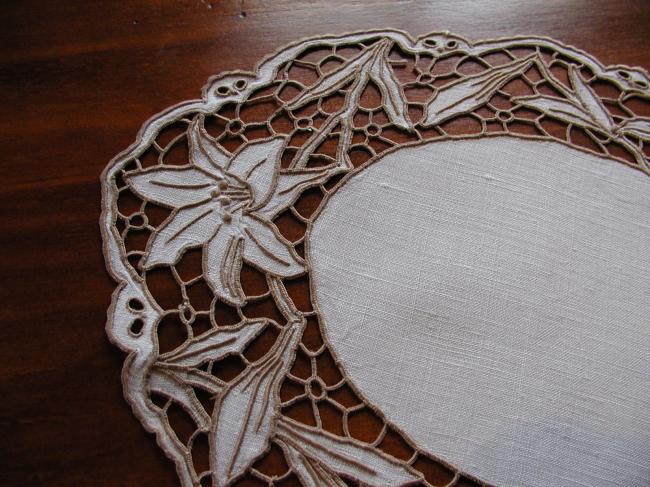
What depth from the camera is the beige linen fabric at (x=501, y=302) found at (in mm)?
753

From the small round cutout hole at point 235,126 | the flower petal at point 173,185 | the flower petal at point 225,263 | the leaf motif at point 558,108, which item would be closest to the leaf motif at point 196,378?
the flower petal at point 225,263

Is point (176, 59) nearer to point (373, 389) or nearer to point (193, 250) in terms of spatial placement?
→ point (193, 250)

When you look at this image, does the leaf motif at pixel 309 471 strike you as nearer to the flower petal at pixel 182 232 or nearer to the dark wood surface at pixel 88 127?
the dark wood surface at pixel 88 127

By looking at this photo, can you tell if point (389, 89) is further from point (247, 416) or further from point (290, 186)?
point (247, 416)

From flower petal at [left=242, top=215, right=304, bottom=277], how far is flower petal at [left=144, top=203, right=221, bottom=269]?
5 centimetres

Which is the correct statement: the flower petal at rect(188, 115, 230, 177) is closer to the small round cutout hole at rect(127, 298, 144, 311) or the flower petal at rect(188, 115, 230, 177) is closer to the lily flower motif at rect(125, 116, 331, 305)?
the lily flower motif at rect(125, 116, 331, 305)

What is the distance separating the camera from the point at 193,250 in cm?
85

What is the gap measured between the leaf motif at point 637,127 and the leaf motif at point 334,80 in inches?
16.9

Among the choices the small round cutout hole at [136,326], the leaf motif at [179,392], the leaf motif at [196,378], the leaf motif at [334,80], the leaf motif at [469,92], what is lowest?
the leaf motif at [179,392]

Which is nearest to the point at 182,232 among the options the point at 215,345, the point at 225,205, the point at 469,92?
the point at 225,205

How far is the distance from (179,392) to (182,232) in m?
0.23

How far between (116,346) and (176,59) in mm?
524

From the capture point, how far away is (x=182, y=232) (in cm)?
85

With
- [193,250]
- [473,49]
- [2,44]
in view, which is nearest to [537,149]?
[473,49]
